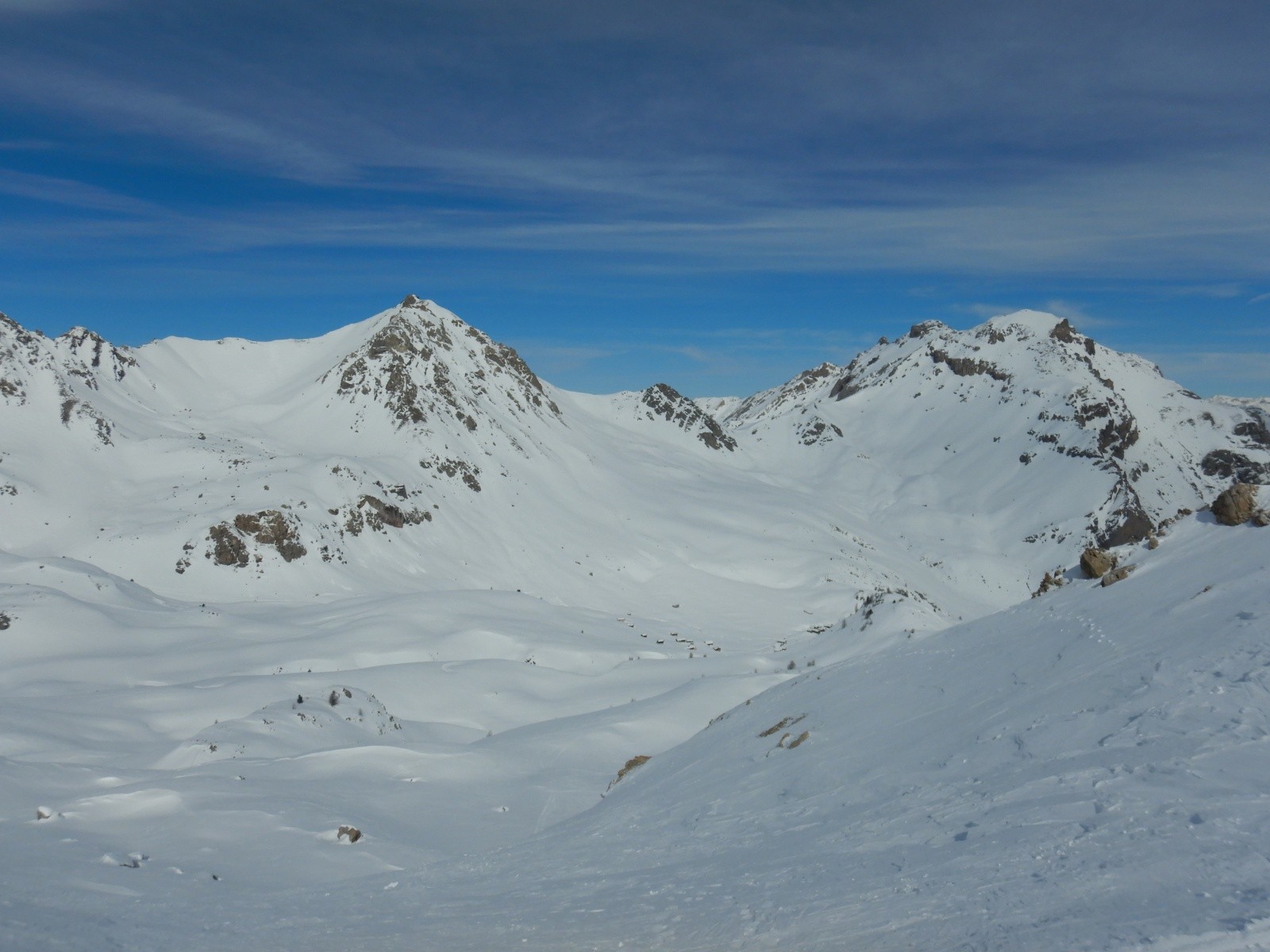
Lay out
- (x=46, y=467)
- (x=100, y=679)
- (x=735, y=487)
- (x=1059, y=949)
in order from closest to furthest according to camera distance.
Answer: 1. (x=1059, y=949)
2. (x=100, y=679)
3. (x=46, y=467)
4. (x=735, y=487)

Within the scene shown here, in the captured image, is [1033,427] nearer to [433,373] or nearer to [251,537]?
[433,373]

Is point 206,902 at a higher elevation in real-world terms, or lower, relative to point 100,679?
lower

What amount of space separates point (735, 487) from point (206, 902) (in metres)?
80.1

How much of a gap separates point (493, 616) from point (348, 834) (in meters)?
25.3

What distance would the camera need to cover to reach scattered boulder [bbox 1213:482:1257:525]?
12.2m

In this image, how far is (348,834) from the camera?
11.3 meters

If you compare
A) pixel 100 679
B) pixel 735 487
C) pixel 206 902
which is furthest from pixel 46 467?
pixel 735 487

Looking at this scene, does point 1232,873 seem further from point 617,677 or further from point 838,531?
point 838,531

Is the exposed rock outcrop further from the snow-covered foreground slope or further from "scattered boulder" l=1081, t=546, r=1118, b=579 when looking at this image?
"scattered boulder" l=1081, t=546, r=1118, b=579

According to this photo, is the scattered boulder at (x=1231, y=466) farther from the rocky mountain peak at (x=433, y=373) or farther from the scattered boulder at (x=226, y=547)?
the scattered boulder at (x=226, y=547)

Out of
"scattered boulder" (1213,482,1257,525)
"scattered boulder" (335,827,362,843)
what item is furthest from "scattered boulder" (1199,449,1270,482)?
"scattered boulder" (335,827,362,843)

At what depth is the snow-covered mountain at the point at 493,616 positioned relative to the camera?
9.11 meters

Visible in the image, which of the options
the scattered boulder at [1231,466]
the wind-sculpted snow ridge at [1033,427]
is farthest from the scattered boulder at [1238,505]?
the scattered boulder at [1231,466]

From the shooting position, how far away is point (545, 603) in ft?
140
